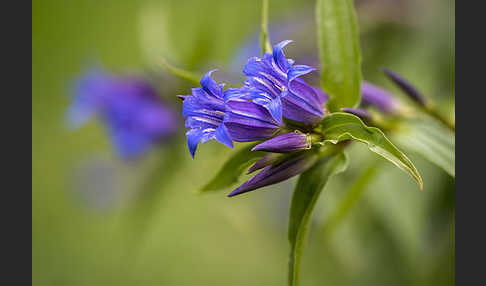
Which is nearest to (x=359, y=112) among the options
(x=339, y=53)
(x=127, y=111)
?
(x=339, y=53)

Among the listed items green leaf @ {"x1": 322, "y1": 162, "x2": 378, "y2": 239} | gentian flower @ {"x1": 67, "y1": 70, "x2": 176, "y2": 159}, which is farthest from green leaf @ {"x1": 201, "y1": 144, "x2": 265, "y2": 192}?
gentian flower @ {"x1": 67, "y1": 70, "x2": 176, "y2": 159}

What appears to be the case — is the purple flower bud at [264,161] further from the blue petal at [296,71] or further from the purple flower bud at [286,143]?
the blue petal at [296,71]

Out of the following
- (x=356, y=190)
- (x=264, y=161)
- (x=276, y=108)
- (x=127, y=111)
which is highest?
(x=276, y=108)

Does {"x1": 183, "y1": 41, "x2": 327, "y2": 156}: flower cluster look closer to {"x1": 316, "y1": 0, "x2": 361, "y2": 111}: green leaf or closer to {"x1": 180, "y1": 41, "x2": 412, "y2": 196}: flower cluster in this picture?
{"x1": 180, "y1": 41, "x2": 412, "y2": 196}: flower cluster

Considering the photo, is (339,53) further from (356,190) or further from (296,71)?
(356,190)

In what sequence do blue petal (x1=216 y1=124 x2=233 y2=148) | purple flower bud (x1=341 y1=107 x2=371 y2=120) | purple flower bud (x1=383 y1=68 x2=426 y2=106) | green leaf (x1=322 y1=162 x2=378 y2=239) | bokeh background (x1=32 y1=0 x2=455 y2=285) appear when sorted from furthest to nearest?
bokeh background (x1=32 y1=0 x2=455 y2=285)
green leaf (x1=322 y1=162 x2=378 y2=239)
purple flower bud (x1=383 y1=68 x2=426 y2=106)
purple flower bud (x1=341 y1=107 x2=371 y2=120)
blue petal (x1=216 y1=124 x2=233 y2=148)

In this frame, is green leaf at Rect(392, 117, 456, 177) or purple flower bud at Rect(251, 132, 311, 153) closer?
purple flower bud at Rect(251, 132, 311, 153)
